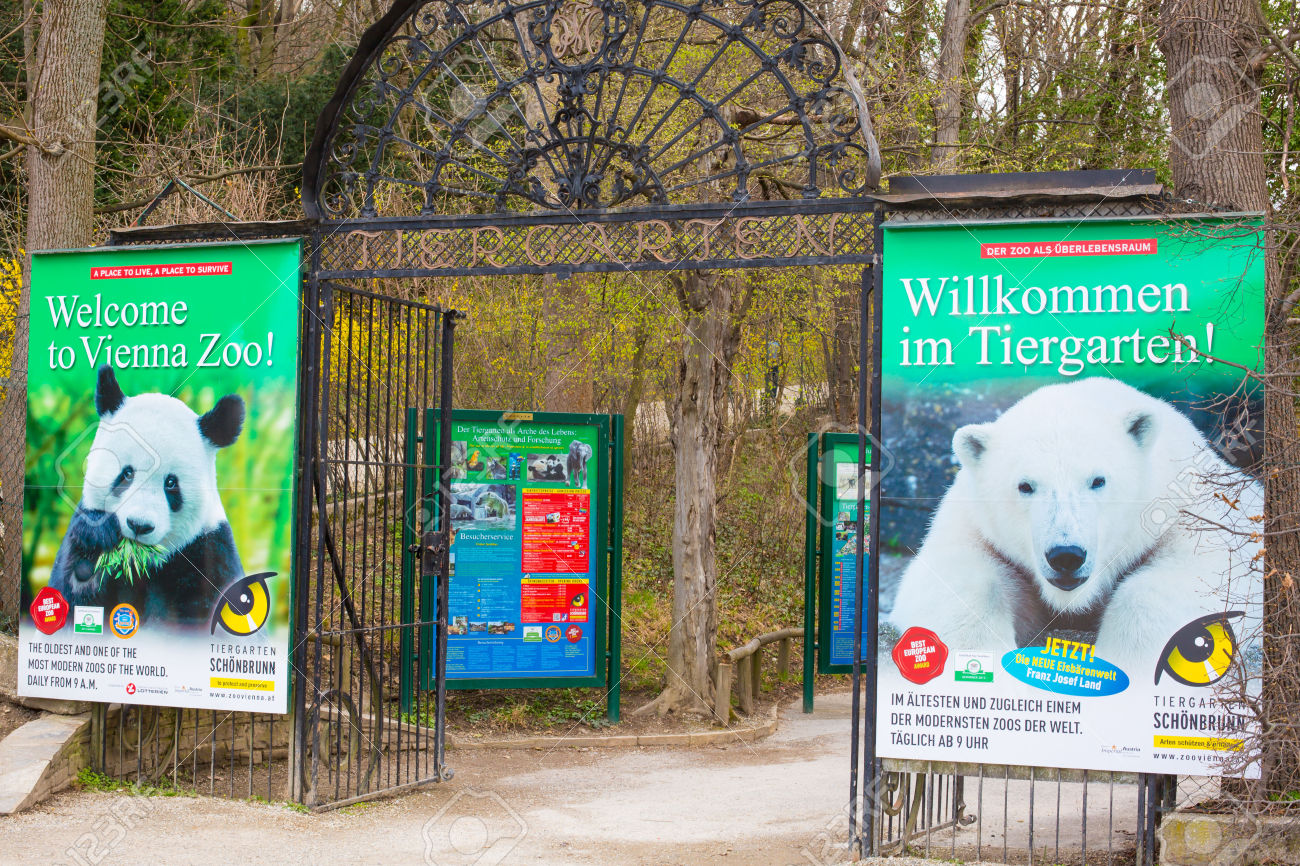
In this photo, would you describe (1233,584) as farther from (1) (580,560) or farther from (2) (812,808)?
(1) (580,560)

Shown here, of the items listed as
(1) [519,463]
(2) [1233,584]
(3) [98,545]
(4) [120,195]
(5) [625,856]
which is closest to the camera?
(2) [1233,584]

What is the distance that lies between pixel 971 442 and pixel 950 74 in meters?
9.32

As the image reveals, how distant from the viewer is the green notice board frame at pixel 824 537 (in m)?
10.8

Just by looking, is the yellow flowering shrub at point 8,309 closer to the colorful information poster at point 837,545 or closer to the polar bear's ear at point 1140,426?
the colorful information poster at point 837,545

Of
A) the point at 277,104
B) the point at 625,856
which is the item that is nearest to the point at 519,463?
the point at 625,856

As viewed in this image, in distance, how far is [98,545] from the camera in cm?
702

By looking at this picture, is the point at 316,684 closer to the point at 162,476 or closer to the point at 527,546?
the point at 162,476

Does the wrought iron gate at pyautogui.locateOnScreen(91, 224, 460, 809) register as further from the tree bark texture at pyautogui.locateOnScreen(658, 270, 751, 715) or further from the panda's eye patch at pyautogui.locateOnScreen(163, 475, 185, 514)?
the tree bark texture at pyautogui.locateOnScreen(658, 270, 751, 715)

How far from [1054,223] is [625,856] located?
3844mm

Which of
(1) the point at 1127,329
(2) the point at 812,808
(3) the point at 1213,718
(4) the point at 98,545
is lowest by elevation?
(2) the point at 812,808

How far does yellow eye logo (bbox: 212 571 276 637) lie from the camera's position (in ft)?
21.8

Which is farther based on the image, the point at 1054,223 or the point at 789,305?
the point at 789,305

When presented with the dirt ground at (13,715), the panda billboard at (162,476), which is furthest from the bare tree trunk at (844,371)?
the dirt ground at (13,715)

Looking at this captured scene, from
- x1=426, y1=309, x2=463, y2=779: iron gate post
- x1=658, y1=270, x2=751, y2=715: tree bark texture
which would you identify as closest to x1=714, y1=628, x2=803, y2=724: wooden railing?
x1=658, y1=270, x2=751, y2=715: tree bark texture
